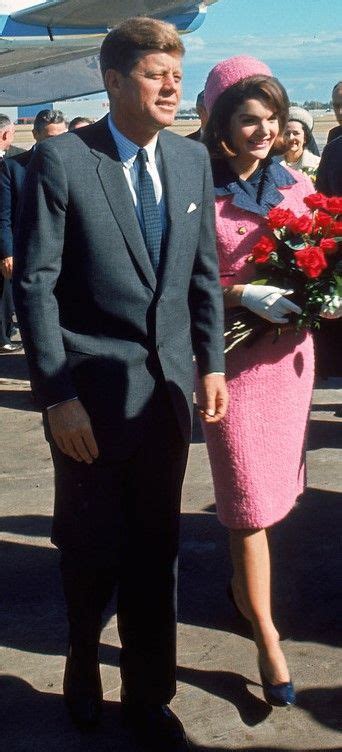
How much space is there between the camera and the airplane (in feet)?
72.0

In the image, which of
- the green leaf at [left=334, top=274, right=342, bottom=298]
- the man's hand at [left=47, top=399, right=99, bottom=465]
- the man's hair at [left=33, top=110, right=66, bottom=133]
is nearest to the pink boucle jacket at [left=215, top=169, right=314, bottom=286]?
the green leaf at [left=334, top=274, right=342, bottom=298]

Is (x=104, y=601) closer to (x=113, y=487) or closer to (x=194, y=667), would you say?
(x=113, y=487)

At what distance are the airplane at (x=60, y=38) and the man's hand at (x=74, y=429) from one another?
18.0 m

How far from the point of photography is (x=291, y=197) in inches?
140

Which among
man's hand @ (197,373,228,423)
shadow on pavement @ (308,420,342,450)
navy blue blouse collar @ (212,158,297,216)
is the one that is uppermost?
navy blue blouse collar @ (212,158,297,216)

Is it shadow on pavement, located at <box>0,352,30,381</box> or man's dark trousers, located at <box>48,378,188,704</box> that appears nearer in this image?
man's dark trousers, located at <box>48,378,188,704</box>

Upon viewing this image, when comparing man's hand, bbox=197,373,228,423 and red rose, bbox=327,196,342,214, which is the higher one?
red rose, bbox=327,196,342,214

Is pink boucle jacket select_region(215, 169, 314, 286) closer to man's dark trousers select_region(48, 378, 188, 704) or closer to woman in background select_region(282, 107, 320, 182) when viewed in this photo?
man's dark trousers select_region(48, 378, 188, 704)

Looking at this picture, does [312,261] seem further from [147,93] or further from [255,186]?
[147,93]

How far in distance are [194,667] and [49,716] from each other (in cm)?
55

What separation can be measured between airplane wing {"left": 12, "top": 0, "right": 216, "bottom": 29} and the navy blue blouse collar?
18463 millimetres

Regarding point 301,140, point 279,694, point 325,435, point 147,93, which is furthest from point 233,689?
point 301,140

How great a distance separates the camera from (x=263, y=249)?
10.8 ft

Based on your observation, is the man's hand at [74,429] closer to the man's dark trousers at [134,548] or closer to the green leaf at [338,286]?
the man's dark trousers at [134,548]
